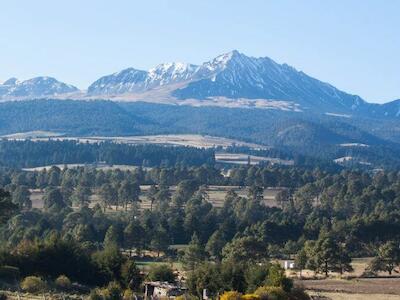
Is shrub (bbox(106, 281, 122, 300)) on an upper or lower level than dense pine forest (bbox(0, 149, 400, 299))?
upper

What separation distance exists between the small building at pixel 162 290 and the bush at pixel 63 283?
13.9 ft

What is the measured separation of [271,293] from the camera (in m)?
40.6

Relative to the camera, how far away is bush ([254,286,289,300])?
4019 centimetres

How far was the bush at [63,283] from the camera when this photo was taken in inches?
1754

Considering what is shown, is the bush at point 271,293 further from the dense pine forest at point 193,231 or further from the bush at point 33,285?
the bush at point 33,285

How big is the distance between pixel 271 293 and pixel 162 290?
8.37 m

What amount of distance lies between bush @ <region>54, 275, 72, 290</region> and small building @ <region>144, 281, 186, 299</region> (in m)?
4.23

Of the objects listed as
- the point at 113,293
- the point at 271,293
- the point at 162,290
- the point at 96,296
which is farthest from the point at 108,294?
the point at 162,290

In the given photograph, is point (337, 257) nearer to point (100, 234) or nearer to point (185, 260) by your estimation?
point (185, 260)

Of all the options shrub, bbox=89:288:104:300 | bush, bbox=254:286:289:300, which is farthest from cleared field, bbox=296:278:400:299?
shrub, bbox=89:288:104:300

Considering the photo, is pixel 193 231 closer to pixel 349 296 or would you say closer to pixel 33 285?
pixel 349 296

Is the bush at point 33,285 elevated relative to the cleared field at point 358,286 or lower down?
elevated

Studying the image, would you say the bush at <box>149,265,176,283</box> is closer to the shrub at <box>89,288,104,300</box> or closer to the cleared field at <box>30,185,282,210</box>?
the shrub at <box>89,288,104,300</box>

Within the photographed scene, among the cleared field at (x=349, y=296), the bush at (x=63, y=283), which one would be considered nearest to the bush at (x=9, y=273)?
the bush at (x=63, y=283)
